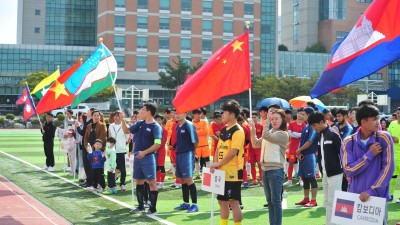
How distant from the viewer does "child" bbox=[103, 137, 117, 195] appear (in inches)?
566

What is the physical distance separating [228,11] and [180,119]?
78.9 meters

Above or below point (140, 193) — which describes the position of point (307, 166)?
above

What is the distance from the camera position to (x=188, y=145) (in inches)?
478

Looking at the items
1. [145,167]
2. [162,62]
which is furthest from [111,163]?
[162,62]

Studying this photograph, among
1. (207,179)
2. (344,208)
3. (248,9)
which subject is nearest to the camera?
(344,208)

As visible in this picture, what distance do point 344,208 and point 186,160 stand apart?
5.95m

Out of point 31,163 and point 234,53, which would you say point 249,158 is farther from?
point 31,163

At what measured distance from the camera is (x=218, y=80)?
409 inches

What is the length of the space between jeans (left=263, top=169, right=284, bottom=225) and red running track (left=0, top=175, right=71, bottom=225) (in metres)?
3.75

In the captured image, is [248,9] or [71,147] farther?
[248,9]

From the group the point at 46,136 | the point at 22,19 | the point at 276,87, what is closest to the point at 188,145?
the point at 46,136

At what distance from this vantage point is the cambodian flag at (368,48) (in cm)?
730

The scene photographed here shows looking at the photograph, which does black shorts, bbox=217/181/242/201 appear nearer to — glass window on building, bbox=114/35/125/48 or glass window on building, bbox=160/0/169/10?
glass window on building, bbox=114/35/125/48

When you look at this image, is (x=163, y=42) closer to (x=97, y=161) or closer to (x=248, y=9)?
(x=248, y=9)
